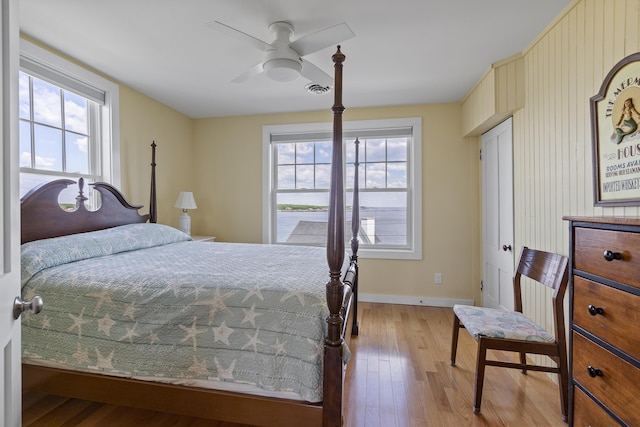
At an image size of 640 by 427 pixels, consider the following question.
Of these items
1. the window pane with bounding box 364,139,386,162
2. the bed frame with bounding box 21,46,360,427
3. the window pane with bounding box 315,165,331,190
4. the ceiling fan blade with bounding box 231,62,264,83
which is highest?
the ceiling fan blade with bounding box 231,62,264,83

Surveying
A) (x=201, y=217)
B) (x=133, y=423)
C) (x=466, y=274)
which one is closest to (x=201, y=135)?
(x=201, y=217)

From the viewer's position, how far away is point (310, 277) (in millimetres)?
1643

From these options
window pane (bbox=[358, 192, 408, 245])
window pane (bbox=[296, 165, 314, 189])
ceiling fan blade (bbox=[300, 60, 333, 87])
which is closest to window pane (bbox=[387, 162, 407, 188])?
window pane (bbox=[358, 192, 408, 245])

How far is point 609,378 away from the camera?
3.67ft

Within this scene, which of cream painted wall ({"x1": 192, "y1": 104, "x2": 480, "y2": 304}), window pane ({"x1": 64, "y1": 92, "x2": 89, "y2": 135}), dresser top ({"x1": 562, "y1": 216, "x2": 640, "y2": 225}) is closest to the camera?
dresser top ({"x1": 562, "y1": 216, "x2": 640, "y2": 225})

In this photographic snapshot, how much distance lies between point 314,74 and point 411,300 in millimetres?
2776

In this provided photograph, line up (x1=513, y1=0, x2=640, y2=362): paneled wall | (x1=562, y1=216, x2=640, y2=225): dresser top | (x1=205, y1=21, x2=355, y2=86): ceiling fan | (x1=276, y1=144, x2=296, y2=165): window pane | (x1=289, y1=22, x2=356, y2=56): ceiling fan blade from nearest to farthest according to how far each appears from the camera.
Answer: (x1=562, y1=216, x2=640, y2=225): dresser top
(x1=513, y1=0, x2=640, y2=362): paneled wall
(x1=289, y1=22, x2=356, y2=56): ceiling fan blade
(x1=205, y1=21, x2=355, y2=86): ceiling fan
(x1=276, y1=144, x2=296, y2=165): window pane

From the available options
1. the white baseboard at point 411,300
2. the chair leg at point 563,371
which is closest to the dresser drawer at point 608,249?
the chair leg at point 563,371

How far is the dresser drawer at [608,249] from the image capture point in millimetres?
1016

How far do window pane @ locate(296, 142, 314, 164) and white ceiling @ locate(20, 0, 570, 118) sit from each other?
84cm

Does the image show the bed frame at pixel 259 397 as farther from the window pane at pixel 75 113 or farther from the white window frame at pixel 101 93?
the window pane at pixel 75 113

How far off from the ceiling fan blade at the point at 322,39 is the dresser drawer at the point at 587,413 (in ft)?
6.78

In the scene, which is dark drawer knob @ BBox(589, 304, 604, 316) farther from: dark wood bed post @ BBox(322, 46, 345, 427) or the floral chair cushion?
dark wood bed post @ BBox(322, 46, 345, 427)

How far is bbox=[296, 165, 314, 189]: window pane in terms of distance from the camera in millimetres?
3986
